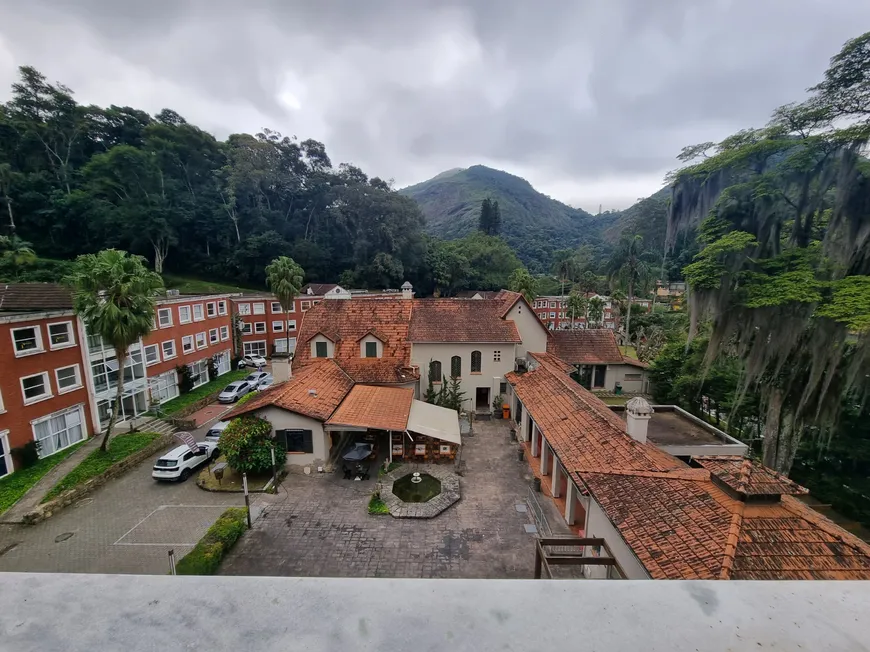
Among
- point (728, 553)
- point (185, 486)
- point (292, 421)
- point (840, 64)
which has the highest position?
point (840, 64)

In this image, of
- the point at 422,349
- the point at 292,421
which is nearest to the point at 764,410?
the point at 422,349

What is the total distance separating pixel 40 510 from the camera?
1343 cm

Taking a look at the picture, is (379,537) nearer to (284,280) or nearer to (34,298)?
(34,298)

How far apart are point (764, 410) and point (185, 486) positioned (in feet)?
81.6

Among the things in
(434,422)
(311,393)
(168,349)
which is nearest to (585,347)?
(434,422)

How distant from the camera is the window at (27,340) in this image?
1563cm

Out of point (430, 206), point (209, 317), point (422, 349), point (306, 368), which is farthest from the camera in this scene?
point (430, 206)

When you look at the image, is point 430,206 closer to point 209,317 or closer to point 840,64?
point 209,317

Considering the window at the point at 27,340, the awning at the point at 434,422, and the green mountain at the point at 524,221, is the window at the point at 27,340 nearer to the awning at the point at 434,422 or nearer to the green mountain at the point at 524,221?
the awning at the point at 434,422

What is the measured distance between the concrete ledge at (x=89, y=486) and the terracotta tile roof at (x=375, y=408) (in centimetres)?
954

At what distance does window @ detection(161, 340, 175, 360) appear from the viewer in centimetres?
2484

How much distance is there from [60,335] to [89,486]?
7353mm

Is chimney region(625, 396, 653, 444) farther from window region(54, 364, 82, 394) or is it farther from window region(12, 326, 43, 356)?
window region(54, 364, 82, 394)

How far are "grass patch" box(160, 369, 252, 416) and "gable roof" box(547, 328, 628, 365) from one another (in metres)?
24.5
